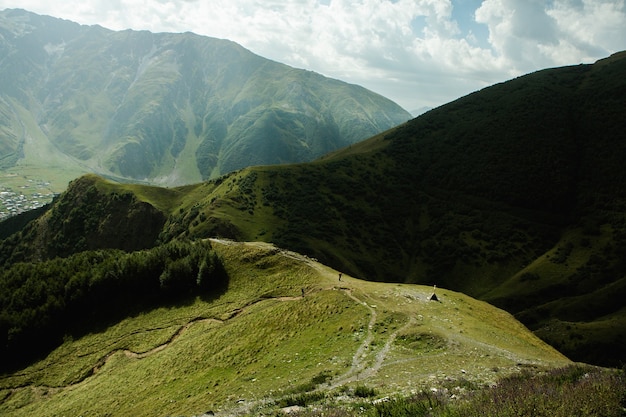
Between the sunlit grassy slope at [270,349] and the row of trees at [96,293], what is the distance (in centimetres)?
267

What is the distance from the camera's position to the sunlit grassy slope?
28.0 m

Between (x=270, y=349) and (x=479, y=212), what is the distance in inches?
5544

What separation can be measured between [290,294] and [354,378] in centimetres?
2025

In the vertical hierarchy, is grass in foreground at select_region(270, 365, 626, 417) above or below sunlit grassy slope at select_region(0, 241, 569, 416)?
above

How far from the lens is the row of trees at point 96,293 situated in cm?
5109

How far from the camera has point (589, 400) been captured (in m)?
13.4

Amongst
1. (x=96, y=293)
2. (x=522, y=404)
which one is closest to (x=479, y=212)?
(x=96, y=293)

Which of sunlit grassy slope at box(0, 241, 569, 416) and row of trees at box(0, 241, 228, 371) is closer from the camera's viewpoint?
sunlit grassy slope at box(0, 241, 569, 416)

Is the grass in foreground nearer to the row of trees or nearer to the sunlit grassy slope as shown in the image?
the sunlit grassy slope

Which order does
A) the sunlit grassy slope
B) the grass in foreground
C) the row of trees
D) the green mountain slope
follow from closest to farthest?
the grass in foreground < the sunlit grassy slope < the row of trees < the green mountain slope

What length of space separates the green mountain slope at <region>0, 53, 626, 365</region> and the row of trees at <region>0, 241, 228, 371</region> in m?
57.8

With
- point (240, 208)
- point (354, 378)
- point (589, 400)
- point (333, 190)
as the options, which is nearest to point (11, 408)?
point (354, 378)

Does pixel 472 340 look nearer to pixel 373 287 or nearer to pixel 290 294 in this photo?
pixel 373 287

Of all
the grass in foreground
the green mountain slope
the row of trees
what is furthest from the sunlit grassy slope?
the green mountain slope
